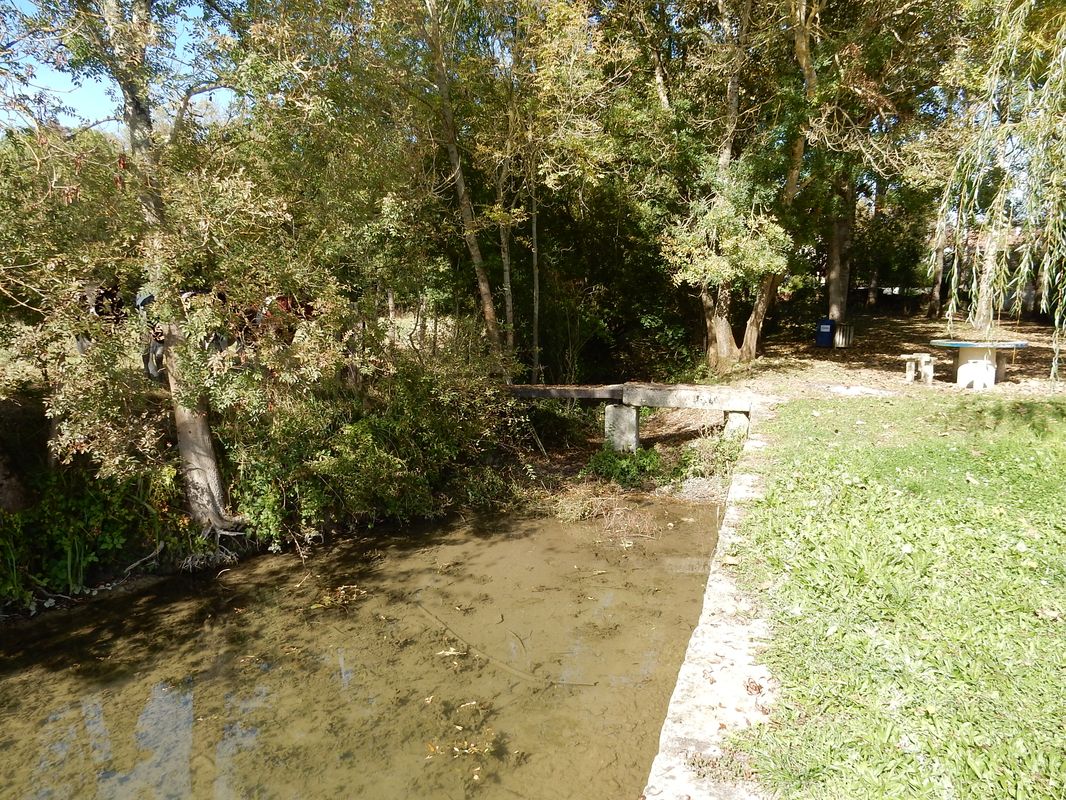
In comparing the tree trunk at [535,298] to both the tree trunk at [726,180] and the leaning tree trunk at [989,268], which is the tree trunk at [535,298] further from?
the leaning tree trunk at [989,268]

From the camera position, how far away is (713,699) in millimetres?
3088

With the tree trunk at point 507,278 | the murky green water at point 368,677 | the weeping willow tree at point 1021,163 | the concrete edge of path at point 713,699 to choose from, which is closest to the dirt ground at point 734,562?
the concrete edge of path at point 713,699

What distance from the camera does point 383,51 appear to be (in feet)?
30.8

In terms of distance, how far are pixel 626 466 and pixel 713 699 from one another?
6.68m

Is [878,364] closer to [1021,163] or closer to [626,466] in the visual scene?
[626,466]

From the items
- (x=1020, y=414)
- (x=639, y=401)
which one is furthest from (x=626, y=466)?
(x=1020, y=414)

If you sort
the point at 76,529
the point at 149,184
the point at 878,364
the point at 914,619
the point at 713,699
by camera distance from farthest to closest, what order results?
1. the point at 878,364
2. the point at 76,529
3. the point at 149,184
4. the point at 914,619
5. the point at 713,699

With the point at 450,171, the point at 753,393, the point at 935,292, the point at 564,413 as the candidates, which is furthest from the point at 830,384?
the point at 935,292

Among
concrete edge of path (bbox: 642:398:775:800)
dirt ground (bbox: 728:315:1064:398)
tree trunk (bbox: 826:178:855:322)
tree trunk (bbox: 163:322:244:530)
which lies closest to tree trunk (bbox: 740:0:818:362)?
dirt ground (bbox: 728:315:1064:398)

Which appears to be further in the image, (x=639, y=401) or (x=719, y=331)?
(x=719, y=331)

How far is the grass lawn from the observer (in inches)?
101

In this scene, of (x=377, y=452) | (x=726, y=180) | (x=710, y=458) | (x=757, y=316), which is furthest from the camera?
(x=757, y=316)

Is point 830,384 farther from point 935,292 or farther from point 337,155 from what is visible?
point 935,292

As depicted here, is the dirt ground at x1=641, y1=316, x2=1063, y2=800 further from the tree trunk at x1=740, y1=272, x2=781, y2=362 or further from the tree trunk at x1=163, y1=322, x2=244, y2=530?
the tree trunk at x1=163, y1=322, x2=244, y2=530
